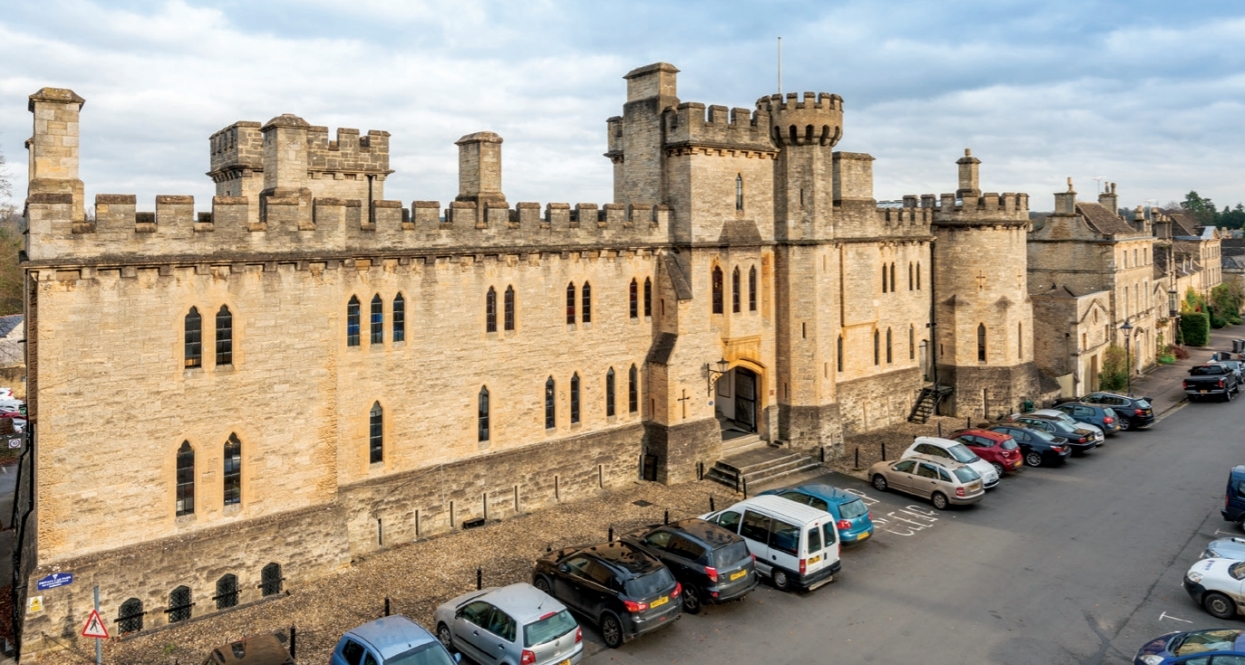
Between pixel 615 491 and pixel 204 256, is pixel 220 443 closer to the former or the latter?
pixel 204 256

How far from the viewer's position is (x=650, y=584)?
16.1 m

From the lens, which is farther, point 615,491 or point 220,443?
point 615,491

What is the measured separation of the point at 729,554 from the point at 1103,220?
42291mm

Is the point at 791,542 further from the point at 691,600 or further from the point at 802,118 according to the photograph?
the point at 802,118

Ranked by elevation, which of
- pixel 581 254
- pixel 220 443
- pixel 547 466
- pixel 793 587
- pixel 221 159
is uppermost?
pixel 221 159

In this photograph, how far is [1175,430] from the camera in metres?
35.3

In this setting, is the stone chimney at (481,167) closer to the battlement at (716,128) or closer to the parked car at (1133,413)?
the battlement at (716,128)

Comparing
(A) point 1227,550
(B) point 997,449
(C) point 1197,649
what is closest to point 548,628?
(C) point 1197,649

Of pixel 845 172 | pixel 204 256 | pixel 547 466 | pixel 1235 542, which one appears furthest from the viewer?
pixel 845 172

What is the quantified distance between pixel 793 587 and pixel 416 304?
1254cm

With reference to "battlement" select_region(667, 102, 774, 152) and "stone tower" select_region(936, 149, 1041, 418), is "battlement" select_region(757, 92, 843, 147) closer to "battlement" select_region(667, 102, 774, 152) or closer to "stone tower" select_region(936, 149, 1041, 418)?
"battlement" select_region(667, 102, 774, 152)

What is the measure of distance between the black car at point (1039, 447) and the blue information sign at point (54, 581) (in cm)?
2945

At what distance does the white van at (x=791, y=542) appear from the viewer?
60.6ft

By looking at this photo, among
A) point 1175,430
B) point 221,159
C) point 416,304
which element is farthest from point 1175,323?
point 221,159
